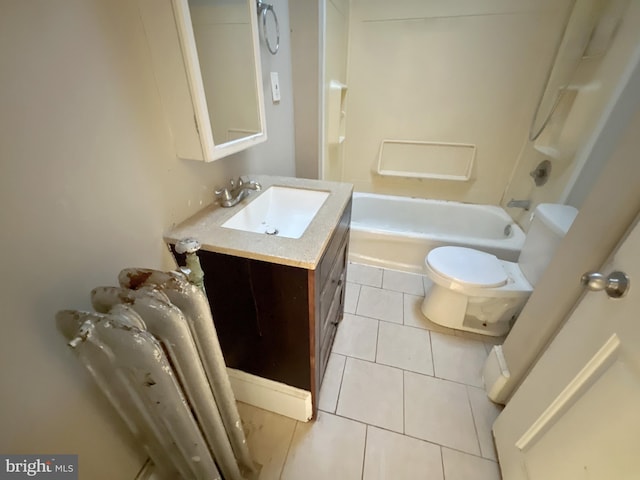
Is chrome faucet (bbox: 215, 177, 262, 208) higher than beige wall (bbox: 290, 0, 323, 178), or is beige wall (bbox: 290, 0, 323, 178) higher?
beige wall (bbox: 290, 0, 323, 178)

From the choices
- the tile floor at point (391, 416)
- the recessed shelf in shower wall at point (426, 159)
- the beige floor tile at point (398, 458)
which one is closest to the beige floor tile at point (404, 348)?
the tile floor at point (391, 416)

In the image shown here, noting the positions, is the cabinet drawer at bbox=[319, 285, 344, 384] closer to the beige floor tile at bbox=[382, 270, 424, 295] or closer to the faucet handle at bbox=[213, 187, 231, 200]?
the faucet handle at bbox=[213, 187, 231, 200]

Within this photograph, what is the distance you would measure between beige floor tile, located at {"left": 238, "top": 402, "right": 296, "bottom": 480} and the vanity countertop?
0.84m

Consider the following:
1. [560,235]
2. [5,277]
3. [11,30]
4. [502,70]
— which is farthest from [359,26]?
[5,277]

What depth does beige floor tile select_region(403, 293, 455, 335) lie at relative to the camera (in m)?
1.55

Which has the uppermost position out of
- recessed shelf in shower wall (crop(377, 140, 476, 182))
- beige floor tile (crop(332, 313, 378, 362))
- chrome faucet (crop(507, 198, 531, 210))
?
recessed shelf in shower wall (crop(377, 140, 476, 182))

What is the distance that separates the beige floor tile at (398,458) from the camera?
95 cm

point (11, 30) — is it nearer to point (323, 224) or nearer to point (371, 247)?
point (323, 224)

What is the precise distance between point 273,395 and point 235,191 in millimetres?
877

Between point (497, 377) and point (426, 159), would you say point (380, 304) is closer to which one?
point (497, 377)

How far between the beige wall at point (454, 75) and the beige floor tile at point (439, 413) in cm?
192

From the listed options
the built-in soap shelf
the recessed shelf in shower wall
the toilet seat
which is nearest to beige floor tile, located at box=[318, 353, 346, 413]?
the toilet seat

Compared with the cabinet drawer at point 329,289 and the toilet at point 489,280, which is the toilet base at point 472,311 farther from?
the cabinet drawer at point 329,289

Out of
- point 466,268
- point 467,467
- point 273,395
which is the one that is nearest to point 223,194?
point 273,395
